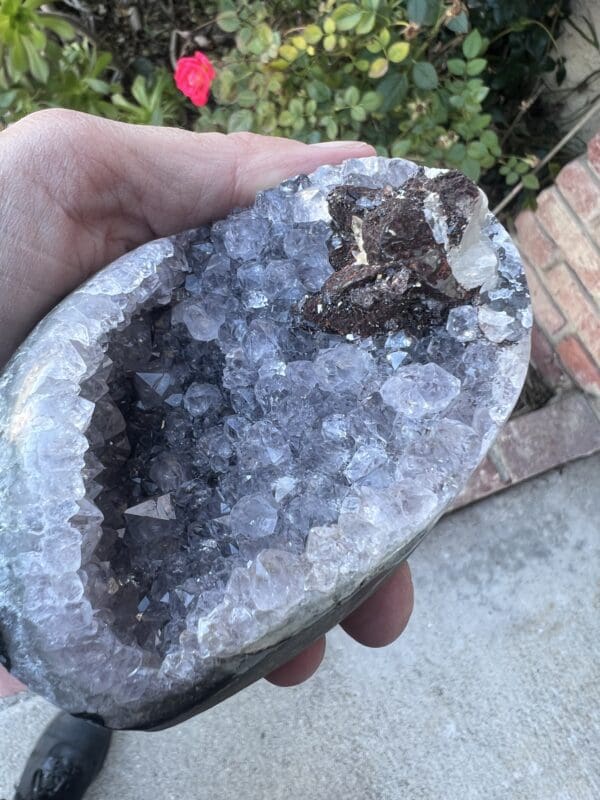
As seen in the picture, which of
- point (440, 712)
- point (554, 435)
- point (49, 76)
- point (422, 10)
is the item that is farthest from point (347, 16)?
point (440, 712)

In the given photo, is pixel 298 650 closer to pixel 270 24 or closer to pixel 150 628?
pixel 150 628

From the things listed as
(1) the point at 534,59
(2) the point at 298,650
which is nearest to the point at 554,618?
(2) the point at 298,650

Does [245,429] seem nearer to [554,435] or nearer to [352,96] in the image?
[352,96]

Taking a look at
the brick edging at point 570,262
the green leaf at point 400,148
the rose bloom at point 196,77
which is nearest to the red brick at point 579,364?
the brick edging at point 570,262

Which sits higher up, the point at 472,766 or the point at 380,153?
the point at 380,153

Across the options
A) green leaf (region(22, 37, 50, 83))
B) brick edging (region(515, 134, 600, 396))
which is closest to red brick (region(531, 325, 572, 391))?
brick edging (region(515, 134, 600, 396))

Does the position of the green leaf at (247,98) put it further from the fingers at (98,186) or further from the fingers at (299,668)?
the fingers at (299,668)

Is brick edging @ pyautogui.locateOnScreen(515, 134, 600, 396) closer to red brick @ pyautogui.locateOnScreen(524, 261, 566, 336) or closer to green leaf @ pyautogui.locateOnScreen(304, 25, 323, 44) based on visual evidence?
red brick @ pyautogui.locateOnScreen(524, 261, 566, 336)
